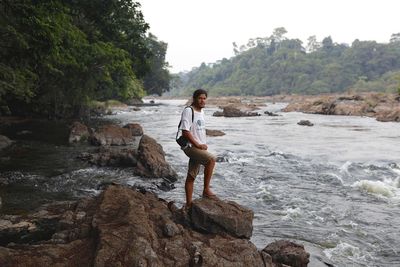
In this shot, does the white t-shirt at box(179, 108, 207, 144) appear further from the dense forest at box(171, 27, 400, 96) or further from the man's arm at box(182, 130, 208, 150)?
the dense forest at box(171, 27, 400, 96)

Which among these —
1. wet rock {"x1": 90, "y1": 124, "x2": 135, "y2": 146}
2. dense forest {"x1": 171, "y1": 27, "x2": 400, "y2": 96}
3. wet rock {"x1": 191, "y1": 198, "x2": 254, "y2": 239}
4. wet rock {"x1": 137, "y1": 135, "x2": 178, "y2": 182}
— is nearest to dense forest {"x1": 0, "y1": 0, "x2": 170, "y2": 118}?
wet rock {"x1": 90, "y1": 124, "x2": 135, "y2": 146}

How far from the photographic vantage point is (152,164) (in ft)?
47.3

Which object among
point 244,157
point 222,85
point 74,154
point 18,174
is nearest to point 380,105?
point 244,157

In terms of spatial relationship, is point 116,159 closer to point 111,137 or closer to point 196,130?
point 111,137

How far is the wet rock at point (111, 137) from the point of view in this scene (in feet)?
70.7

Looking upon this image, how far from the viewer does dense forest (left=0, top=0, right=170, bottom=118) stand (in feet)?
37.0

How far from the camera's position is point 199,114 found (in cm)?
716

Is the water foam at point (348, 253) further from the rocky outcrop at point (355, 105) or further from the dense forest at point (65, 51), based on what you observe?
the rocky outcrop at point (355, 105)

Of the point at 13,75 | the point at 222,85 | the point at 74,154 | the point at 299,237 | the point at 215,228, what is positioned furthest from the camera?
the point at 222,85

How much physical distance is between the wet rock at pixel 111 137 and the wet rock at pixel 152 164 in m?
6.65

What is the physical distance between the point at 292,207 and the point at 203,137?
5225 millimetres

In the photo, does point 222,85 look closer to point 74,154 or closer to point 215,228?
point 74,154

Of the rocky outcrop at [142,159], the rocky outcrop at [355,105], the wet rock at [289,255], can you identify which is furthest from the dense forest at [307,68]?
the wet rock at [289,255]

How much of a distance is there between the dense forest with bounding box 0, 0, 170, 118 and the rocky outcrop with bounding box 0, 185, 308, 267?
19.0ft
